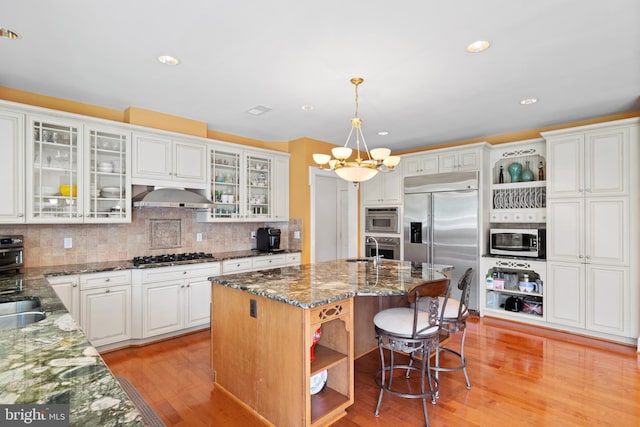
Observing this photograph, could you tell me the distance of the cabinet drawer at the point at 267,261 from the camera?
458cm

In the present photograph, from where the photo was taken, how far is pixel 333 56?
256 cm

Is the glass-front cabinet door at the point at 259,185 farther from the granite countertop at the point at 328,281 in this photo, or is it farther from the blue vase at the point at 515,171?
the blue vase at the point at 515,171

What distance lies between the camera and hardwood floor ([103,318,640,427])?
7.55ft

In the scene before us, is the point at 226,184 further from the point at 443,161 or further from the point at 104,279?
the point at 443,161

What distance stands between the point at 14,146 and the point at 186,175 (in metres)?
1.59

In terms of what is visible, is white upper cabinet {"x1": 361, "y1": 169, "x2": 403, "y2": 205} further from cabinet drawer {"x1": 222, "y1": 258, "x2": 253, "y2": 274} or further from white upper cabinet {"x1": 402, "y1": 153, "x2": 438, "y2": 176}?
cabinet drawer {"x1": 222, "y1": 258, "x2": 253, "y2": 274}

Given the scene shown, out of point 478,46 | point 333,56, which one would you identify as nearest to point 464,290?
point 478,46

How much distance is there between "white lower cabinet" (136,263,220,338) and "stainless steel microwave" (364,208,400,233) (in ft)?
9.25

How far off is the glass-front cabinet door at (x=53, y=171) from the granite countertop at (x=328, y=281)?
1.89 m

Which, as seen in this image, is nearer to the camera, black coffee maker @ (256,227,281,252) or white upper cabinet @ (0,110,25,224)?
white upper cabinet @ (0,110,25,224)

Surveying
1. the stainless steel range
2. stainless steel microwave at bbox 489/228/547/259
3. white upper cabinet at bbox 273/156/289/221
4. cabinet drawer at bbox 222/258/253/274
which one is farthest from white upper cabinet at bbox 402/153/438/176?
the stainless steel range

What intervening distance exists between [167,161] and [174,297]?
160 cm

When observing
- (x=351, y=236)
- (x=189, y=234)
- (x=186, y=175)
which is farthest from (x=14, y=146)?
(x=351, y=236)
